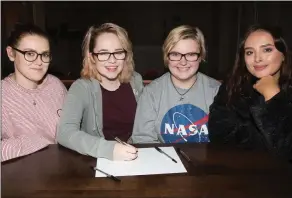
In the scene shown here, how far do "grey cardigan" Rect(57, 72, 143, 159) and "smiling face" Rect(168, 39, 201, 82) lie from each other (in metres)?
0.27

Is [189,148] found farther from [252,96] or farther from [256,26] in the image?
[256,26]

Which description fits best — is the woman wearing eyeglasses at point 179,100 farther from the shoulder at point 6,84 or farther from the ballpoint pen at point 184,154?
the shoulder at point 6,84

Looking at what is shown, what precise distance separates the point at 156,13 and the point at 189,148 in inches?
153

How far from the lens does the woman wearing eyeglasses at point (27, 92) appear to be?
138cm

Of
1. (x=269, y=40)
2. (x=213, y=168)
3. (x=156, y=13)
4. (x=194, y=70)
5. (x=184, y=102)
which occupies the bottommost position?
(x=213, y=168)

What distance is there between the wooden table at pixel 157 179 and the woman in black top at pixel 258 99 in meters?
0.18

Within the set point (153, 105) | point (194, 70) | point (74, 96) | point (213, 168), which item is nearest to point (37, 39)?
point (74, 96)

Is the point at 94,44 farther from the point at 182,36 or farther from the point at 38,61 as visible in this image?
the point at 182,36

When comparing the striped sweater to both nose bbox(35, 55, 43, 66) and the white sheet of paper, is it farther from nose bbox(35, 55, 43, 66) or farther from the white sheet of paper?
the white sheet of paper

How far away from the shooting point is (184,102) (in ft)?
4.92

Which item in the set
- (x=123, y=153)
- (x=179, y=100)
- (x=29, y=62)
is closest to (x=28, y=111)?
(x=29, y=62)

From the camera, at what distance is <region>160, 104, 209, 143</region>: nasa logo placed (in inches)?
57.2

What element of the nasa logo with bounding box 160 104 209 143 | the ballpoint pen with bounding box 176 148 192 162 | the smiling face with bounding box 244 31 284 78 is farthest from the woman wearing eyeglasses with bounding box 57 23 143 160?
the smiling face with bounding box 244 31 284 78

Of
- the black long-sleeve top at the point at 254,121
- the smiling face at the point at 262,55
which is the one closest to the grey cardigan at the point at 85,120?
the black long-sleeve top at the point at 254,121
